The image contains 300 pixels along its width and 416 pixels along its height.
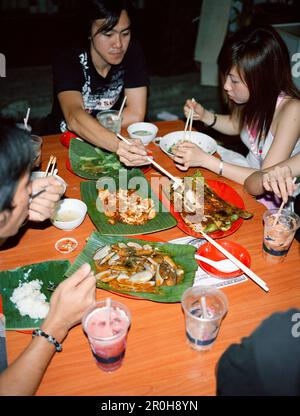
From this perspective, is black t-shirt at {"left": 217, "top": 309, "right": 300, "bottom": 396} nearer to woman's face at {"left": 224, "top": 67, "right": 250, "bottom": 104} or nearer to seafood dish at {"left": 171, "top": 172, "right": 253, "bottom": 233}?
seafood dish at {"left": 171, "top": 172, "right": 253, "bottom": 233}

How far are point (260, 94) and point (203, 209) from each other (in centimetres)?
94

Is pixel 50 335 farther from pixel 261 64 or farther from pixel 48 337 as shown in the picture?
pixel 261 64

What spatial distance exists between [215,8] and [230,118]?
3922mm

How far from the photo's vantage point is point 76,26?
313 cm

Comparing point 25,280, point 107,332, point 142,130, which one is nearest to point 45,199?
point 25,280

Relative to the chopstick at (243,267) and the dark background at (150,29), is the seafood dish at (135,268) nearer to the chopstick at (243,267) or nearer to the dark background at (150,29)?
the chopstick at (243,267)

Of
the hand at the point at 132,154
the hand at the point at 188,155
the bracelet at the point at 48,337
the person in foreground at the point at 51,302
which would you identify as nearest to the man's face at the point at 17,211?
the person in foreground at the point at 51,302

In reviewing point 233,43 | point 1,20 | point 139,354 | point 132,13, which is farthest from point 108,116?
point 1,20

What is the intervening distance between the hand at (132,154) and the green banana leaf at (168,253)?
0.68 m

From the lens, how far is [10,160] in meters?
1.50

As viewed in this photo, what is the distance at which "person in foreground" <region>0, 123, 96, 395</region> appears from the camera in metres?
1.41

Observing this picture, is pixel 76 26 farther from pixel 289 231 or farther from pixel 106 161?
pixel 289 231

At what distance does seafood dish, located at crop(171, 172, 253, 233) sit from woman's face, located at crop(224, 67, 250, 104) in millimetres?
756

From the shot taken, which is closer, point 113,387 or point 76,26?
point 113,387
